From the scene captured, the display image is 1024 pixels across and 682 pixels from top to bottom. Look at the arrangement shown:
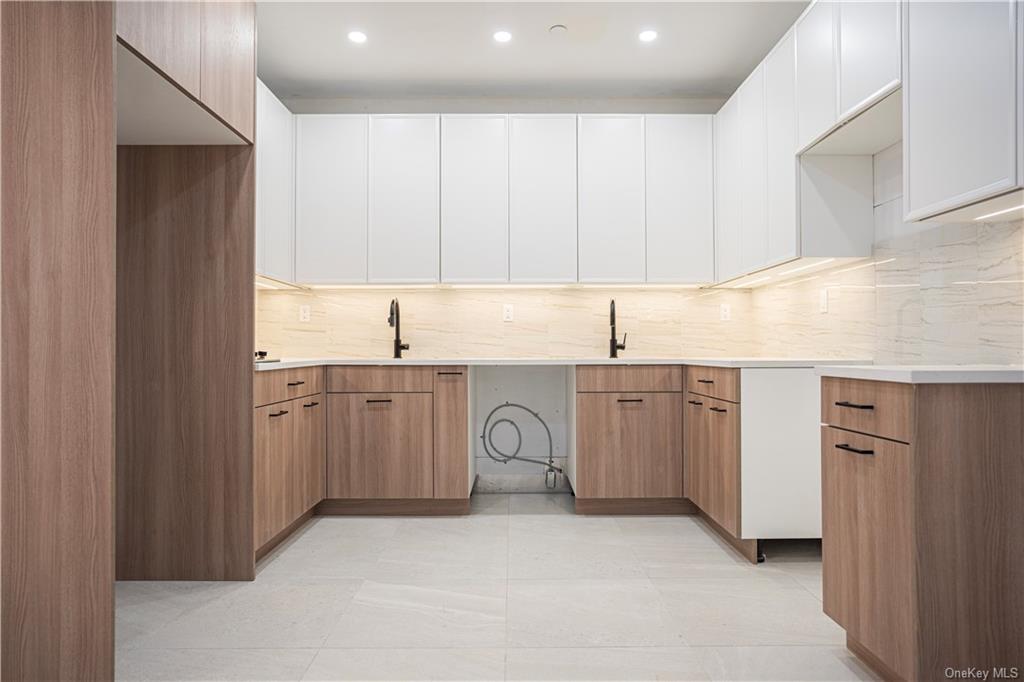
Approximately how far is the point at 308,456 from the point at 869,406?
2609mm

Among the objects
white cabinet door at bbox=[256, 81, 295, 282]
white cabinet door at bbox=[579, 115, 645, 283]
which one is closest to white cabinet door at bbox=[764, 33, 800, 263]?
white cabinet door at bbox=[579, 115, 645, 283]

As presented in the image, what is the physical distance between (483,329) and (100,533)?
2.83 metres

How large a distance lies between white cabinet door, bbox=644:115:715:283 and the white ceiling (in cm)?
39

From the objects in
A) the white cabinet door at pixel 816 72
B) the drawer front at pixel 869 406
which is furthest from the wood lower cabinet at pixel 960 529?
the white cabinet door at pixel 816 72

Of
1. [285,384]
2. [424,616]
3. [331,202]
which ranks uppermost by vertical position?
[331,202]

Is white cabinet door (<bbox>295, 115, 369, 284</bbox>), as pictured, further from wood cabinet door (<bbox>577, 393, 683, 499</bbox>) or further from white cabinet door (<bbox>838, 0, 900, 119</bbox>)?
white cabinet door (<bbox>838, 0, 900, 119</bbox>)

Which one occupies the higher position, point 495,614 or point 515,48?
point 515,48

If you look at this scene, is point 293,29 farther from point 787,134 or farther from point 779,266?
point 779,266

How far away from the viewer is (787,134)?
2938mm

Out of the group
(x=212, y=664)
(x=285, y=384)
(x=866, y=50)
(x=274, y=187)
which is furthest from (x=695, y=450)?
(x=274, y=187)

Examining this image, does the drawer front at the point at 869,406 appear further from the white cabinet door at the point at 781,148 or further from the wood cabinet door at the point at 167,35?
the wood cabinet door at the point at 167,35

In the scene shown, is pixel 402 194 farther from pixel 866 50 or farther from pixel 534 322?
pixel 866 50

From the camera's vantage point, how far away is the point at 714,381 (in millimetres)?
3047

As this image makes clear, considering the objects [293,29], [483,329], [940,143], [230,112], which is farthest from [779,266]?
[293,29]
